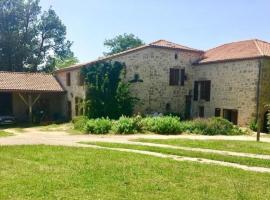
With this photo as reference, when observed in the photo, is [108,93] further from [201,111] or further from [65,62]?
[65,62]

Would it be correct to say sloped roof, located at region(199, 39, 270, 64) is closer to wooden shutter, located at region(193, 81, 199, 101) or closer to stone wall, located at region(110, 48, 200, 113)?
wooden shutter, located at region(193, 81, 199, 101)

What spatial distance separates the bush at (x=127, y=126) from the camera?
834 inches

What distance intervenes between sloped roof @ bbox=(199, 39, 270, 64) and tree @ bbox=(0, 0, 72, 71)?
27.5 m

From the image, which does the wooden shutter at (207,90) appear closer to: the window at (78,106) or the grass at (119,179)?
the window at (78,106)

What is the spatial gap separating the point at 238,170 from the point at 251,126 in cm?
1473

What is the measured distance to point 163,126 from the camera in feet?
70.7

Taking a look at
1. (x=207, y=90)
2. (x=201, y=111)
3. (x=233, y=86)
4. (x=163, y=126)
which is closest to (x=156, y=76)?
(x=207, y=90)

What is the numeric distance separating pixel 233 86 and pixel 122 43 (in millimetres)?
35218

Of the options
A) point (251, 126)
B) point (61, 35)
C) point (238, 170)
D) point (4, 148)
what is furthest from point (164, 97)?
point (61, 35)

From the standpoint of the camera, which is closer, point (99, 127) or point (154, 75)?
point (99, 127)

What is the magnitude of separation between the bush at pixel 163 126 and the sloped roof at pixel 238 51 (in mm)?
7283

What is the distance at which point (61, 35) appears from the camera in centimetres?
5391

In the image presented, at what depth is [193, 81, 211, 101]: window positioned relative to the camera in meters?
28.6

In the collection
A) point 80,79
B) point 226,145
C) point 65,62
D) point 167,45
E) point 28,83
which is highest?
point 65,62
